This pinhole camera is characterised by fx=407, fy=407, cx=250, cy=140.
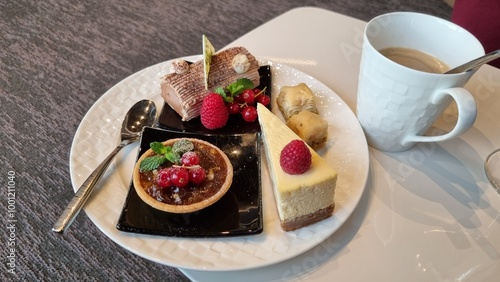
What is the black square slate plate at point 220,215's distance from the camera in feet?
2.59

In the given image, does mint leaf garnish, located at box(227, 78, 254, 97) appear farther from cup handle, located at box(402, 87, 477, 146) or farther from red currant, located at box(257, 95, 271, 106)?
cup handle, located at box(402, 87, 477, 146)

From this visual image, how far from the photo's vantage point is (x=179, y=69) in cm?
113

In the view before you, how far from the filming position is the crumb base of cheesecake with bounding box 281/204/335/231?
2.67ft

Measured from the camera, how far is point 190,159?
905 millimetres

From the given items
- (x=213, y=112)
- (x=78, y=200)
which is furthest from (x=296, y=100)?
(x=78, y=200)

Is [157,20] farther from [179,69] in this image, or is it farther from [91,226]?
[91,226]

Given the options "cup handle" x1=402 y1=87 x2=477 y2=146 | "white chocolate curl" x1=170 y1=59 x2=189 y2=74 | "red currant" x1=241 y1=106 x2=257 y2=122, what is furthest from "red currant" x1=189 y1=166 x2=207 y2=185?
"cup handle" x1=402 y1=87 x2=477 y2=146

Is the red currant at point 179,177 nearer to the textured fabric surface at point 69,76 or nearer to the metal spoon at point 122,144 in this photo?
the metal spoon at point 122,144

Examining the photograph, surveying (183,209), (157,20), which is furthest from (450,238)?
(157,20)

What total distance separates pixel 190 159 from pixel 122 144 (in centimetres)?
19

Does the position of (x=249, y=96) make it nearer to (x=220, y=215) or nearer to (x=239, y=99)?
(x=239, y=99)

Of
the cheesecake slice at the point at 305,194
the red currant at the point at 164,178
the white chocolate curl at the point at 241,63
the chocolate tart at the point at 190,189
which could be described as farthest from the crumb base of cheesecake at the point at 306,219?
the white chocolate curl at the point at 241,63

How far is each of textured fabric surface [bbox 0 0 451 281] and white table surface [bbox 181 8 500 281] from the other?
1.55 ft

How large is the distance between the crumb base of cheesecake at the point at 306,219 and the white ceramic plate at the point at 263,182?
1 cm
